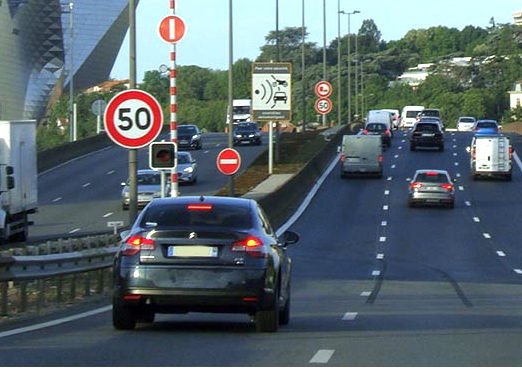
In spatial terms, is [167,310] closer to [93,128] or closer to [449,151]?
[449,151]

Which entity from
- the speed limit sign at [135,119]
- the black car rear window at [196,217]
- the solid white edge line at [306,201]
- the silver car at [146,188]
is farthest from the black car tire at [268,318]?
the silver car at [146,188]

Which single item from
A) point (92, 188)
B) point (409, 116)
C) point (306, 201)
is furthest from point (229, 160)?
point (409, 116)

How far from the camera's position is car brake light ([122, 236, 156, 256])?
14133 millimetres

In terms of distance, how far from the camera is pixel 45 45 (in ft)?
422

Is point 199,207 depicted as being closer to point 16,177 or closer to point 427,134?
point 16,177

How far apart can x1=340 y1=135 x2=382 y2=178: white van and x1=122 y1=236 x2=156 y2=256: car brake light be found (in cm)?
5100

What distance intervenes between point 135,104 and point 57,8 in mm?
108208

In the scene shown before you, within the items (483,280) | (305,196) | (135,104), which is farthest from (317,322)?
(305,196)

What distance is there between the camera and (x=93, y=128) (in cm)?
17362

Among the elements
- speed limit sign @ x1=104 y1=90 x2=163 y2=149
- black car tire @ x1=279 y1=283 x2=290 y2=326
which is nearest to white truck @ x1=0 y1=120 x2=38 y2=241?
speed limit sign @ x1=104 y1=90 x2=163 y2=149

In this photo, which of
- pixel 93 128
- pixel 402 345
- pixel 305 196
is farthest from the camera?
pixel 93 128

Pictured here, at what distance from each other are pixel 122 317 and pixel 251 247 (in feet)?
5.32

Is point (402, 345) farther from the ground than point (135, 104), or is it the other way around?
point (135, 104)

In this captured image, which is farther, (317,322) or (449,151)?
(449,151)
